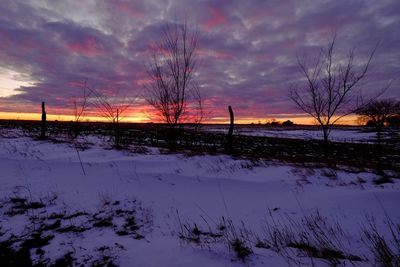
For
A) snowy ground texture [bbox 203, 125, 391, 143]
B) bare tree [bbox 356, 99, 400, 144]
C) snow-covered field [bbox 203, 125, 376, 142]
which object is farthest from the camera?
snow-covered field [bbox 203, 125, 376, 142]

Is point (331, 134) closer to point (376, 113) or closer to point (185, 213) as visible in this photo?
point (376, 113)

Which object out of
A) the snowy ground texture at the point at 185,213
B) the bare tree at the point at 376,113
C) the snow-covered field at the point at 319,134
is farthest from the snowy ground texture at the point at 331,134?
the snowy ground texture at the point at 185,213

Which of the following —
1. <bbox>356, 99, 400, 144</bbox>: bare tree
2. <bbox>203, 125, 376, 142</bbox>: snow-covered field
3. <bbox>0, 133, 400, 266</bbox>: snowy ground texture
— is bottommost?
<bbox>0, 133, 400, 266</bbox>: snowy ground texture

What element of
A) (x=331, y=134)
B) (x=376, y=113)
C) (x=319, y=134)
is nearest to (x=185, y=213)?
(x=376, y=113)

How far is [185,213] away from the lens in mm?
5086

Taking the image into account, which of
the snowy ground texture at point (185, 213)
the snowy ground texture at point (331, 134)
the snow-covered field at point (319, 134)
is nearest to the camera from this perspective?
the snowy ground texture at point (185, 213)

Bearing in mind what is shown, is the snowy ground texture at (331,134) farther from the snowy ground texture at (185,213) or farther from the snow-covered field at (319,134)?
the snowy ground texture at (185,213)

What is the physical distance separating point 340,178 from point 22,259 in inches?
304

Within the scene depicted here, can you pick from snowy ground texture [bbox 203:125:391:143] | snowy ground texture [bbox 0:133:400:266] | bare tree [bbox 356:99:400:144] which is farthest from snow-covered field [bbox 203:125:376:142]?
snowy ground texture [bbox 0:133:400:266]

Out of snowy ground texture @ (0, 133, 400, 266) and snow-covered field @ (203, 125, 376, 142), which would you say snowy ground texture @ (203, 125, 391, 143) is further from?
snowy ground texture @ (0, 133, 400, 266)

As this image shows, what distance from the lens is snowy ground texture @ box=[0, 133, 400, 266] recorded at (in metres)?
3.13

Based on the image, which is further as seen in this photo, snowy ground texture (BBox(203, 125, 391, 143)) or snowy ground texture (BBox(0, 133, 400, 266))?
snowy ground texture (BBox(203, 125, 391, 143))

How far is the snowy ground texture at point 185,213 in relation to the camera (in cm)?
313

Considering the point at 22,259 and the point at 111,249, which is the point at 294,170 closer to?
the point at 111,249
